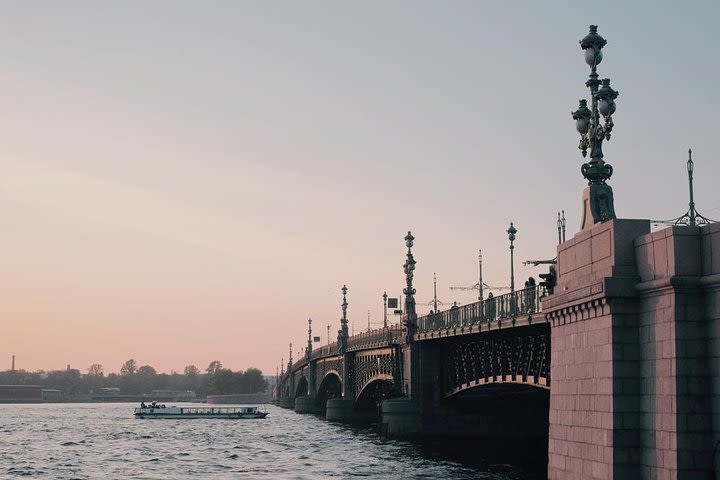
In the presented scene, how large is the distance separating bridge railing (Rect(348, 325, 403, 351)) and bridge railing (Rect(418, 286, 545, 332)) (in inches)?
353

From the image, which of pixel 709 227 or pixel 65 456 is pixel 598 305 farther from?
pixel 65 456

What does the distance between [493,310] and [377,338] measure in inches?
1428

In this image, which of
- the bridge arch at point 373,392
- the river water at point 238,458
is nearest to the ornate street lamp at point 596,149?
the river water at point 238,458

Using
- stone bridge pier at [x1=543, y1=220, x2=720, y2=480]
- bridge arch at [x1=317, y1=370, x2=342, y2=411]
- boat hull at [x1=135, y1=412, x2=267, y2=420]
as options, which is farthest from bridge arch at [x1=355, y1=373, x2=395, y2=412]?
stone bridge pier at [x1=543, y1=220, x2=720, y2=480]

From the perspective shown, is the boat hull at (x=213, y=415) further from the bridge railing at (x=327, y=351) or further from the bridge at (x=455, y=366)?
the bridge at (x=455, y=366)

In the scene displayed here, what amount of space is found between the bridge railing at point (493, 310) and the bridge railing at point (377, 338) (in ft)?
29.4

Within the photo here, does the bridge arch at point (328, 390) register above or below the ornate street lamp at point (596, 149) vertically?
below

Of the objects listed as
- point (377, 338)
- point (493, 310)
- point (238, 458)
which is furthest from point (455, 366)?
point (377, 338)

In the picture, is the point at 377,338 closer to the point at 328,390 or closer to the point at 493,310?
the point at 493,310

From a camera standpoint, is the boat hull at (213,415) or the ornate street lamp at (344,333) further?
the boat hull at (213,415)

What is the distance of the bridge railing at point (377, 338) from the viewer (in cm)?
7639

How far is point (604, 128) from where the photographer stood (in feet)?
97.8

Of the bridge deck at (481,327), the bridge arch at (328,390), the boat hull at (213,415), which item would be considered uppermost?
the bridge deck at (481,327)

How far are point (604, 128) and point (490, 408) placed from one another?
3938cm
